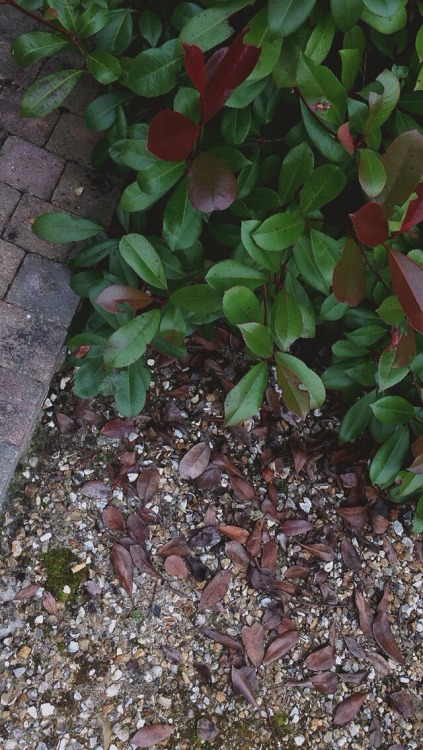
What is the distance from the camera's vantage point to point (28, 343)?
225cm

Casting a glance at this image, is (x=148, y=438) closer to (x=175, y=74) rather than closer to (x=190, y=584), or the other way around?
(x=190, y=584)

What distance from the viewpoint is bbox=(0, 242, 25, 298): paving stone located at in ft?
7.42

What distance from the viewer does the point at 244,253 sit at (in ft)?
6.02

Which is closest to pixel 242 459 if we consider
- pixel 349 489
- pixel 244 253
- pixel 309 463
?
pixel 309 463

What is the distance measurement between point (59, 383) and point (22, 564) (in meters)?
0.60

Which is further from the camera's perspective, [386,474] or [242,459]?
[242,459]

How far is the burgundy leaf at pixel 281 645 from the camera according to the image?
7.17ft

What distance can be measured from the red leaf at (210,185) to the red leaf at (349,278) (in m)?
0.26

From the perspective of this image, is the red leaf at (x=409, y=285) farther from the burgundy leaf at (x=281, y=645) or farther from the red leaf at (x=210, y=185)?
the burgundy leaf at (x=281, y=645)

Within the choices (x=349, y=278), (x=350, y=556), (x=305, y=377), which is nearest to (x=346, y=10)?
(x=349, y=278)

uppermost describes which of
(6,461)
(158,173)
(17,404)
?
(158,173)

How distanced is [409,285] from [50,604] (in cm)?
151

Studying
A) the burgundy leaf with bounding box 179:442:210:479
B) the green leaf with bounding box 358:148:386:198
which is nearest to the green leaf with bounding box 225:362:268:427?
the green leaf with bounding box 358:148:386:198

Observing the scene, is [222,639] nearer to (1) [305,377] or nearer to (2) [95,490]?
(2) [95,490]
